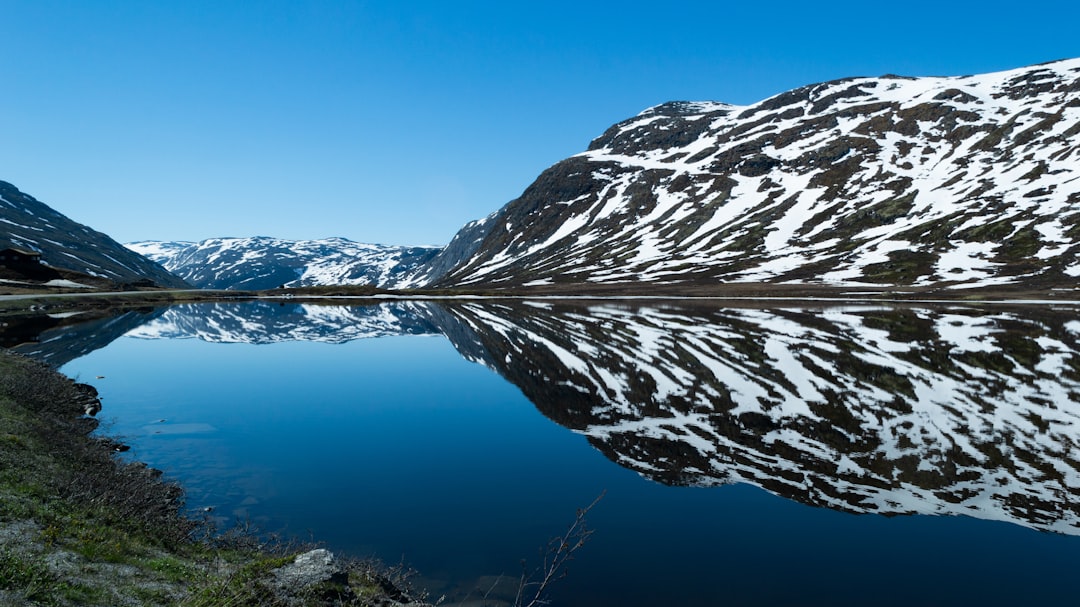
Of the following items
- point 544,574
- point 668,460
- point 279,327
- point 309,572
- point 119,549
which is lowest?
point 668,460

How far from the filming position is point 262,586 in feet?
31.6

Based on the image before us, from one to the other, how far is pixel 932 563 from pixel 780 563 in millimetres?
3406

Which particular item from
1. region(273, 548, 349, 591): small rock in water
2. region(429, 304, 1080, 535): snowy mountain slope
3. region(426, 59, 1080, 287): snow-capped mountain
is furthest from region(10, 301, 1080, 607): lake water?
region(426, 59, 1080, 287): snow-capped mountain

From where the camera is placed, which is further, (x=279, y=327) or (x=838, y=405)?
(x=279, y=327)

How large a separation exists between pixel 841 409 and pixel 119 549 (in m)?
28.1

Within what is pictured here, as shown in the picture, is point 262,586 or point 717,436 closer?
point 262,586

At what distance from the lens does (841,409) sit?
27.9 metres

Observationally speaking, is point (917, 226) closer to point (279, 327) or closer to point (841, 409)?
point (841, 409)

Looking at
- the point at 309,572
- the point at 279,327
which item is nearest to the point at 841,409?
the point at 309,572

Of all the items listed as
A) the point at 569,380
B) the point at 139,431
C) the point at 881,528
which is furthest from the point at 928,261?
the point at 139,431

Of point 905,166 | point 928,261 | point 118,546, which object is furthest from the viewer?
point 905,166

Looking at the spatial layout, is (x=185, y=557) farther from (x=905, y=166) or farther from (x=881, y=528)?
(x=905, y=166)

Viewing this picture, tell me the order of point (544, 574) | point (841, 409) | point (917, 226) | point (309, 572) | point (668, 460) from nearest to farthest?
point (309, 572) < point (544, 574) < point (668, 460) < point (841, 409) < point (917, 226)

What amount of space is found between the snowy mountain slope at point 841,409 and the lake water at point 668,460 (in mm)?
139
